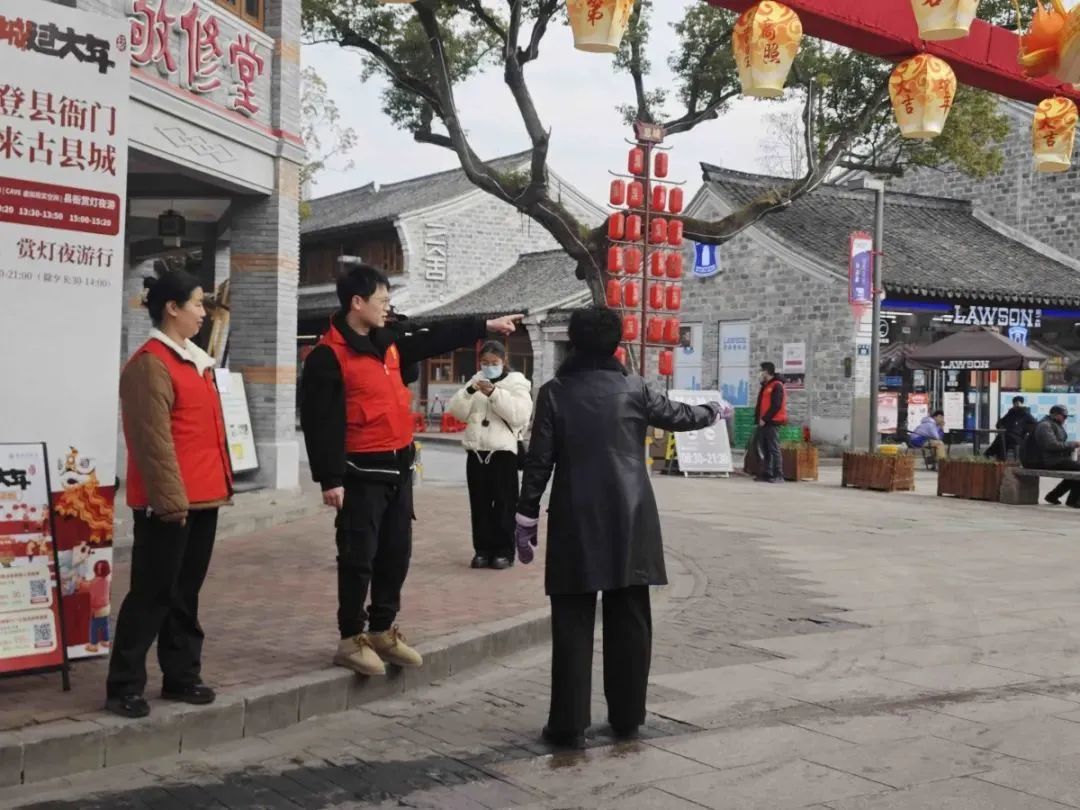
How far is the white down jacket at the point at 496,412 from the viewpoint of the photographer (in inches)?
364

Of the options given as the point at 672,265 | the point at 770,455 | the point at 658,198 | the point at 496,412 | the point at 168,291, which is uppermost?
the point at 658,198

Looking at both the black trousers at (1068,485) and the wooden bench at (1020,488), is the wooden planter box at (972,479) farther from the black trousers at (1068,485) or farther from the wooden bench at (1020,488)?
the black trousers at (1068,485)

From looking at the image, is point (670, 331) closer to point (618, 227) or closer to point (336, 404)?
point (618, 227)

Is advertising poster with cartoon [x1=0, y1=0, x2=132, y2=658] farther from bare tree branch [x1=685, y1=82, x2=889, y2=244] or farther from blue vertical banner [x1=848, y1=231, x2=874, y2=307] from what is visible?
blue vertical banner [x1=848, y1=231, x2=874, y2=307]

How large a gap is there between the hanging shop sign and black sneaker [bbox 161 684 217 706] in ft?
82.7

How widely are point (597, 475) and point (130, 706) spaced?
208 cm

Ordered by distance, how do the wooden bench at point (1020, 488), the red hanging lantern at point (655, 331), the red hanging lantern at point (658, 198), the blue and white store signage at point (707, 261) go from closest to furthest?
the wooden bench at point (1020, 488)
the red hanging lantern at point (658, 198)
the red hanging lantern at point (655, 331)
the blue and white store signage at point (707, 261)

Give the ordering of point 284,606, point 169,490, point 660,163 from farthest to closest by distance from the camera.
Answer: point 660,163 → point 284,606 → point 169,490

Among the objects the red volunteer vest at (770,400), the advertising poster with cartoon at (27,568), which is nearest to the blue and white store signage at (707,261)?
the red volunteer vest at (770,400)

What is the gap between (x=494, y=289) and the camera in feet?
134

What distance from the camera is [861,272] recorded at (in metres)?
24.7

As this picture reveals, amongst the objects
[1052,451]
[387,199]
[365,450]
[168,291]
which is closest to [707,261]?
[1052,451]

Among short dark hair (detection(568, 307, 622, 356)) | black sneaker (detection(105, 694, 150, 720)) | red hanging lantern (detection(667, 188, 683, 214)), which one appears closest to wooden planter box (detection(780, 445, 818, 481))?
red hanging lantern (detection(667, 188, 683, 214))

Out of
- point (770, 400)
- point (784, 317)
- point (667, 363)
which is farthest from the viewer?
point (784, 317)
